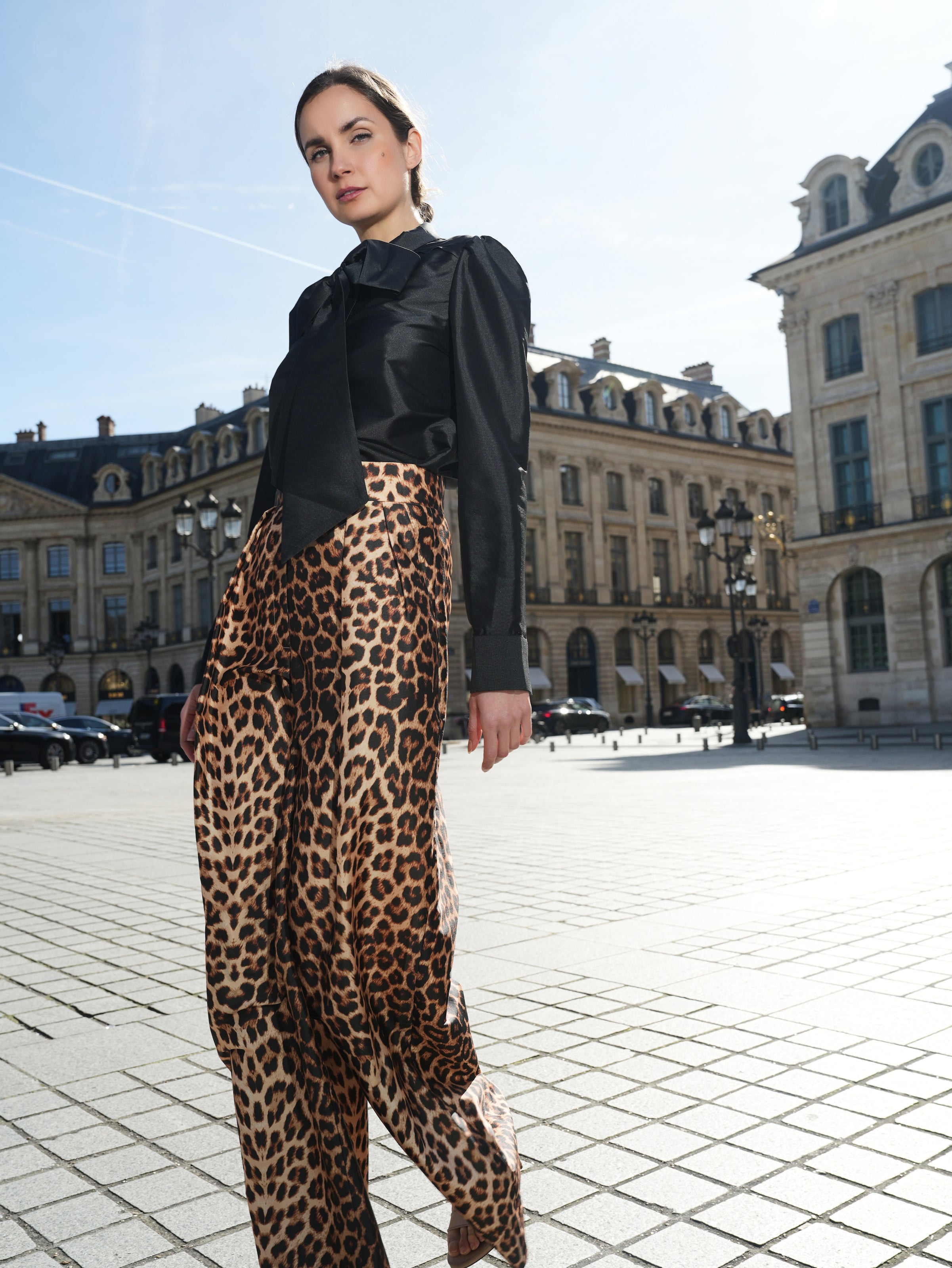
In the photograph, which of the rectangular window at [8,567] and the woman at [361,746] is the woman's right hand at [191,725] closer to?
the woman at [361,746]

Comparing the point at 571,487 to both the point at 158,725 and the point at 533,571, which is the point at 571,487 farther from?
the point at 158,725

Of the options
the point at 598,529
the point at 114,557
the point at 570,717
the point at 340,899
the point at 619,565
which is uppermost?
the point at 114,557

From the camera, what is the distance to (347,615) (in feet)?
5.81

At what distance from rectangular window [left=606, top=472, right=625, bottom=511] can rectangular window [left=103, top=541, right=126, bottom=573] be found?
→ 2923 cm

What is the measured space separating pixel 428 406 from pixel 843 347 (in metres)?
34.3

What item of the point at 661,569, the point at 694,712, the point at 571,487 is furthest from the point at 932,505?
the point at 661,569

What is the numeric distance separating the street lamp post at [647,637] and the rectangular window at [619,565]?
1.53 m

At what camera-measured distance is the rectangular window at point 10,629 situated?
6575 cm

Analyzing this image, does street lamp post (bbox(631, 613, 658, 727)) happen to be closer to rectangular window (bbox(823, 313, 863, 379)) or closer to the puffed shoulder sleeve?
rectangular window (bbox(823, 313, 863, 379))

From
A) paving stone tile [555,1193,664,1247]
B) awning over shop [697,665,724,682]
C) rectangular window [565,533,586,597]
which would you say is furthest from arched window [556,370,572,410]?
paving stone tile [555,1193,664,1247]

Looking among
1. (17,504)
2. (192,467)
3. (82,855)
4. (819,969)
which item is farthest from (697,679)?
(819,969)

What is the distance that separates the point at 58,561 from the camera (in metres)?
66.2

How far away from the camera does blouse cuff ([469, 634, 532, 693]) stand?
1847mm

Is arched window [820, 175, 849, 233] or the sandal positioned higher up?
arched window [820, 175, 849, 233]
